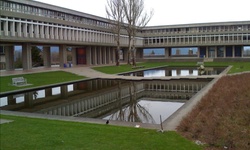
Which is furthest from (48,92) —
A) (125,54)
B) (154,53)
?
(154,53)

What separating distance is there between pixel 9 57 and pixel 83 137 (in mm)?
39935

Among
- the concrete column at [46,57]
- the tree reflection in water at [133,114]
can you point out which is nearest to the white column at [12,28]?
the concrete column at [46,57]

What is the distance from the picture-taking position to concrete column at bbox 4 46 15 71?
147 ft

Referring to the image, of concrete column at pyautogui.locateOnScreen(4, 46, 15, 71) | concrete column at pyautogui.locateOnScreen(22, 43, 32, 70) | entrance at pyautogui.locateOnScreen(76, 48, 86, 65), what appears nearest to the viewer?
concrete column at pyautogui.locateOnScreen(22, 43, 32, 70)

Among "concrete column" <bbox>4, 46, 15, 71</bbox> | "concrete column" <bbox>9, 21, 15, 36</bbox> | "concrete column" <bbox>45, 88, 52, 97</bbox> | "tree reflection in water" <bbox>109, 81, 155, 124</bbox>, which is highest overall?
"concrete column" <bbox>9, 21, 15, 36</bbox>

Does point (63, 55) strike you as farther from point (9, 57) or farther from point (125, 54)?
point (125, 54)

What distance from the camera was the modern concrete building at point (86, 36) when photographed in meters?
40.5

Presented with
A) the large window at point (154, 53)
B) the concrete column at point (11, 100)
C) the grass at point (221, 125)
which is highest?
the large window at point (154, 53)

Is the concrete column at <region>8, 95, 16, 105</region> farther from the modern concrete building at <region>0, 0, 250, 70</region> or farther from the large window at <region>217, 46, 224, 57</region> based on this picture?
the large window at <region>217, 46, 224, 57</region>

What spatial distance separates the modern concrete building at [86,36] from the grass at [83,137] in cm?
2851

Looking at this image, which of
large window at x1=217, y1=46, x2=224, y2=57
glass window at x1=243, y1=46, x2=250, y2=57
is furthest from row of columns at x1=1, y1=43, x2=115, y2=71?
glass window at x1=243, y1=46, x2=250, y2=57

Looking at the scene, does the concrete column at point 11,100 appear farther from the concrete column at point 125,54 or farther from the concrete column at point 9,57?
the concrete column at point 125,54

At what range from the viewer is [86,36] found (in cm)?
5641

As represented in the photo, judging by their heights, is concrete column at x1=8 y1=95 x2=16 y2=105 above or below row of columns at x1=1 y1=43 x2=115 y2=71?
below
